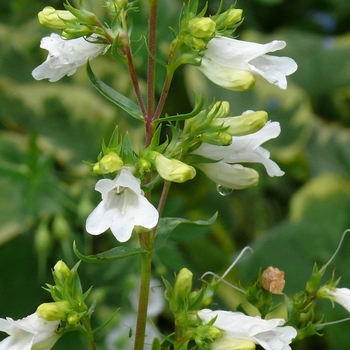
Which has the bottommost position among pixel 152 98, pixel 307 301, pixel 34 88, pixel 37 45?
pixel 34 88

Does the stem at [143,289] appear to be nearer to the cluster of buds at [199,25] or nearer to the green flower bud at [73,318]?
the green flower bud at [73,318]

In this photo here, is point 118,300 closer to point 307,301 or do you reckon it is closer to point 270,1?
point 307,301

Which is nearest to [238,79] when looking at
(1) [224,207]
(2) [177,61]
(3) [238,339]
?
(2) [177,61]

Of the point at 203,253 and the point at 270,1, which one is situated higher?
the point at 270,1

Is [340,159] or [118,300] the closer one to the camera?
[118,300]

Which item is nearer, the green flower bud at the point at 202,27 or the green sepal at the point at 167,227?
the green flower bud at the point at 202,27

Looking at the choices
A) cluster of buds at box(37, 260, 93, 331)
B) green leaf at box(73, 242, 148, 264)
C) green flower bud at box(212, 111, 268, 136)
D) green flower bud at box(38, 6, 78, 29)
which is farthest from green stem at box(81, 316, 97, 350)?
green flower bud at box(38, 6, 78, 29)

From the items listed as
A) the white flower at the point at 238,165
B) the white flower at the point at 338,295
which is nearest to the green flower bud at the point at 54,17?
the white flower at the point at 238,165

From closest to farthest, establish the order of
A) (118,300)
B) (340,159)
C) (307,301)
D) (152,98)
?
(152,98) → (307,301) → (118,300) → (340,159)
